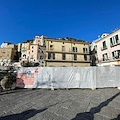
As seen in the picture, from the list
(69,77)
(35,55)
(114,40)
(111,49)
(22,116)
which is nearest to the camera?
(22,116)

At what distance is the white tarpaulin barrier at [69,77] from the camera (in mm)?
5367

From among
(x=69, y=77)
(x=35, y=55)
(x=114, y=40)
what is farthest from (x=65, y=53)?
(x=35, y=55)

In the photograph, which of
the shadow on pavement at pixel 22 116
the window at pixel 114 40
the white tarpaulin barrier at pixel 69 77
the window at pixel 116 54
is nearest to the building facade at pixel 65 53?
the window at pixel 116 54

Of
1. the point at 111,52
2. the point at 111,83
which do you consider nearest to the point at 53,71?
the point at 111,83

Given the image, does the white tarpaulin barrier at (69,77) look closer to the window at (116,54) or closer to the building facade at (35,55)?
the window at (116,54)

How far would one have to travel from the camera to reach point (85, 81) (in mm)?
5363

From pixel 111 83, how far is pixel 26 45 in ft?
172

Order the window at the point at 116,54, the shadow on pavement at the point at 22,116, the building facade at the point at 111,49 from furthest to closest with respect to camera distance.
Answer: the building facade at the point at 111,49, the window at the point at 116,54, the shadow on pavement at the point at 22,116

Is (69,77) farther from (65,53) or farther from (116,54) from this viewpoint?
(65,53)

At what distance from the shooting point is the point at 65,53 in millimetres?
20422

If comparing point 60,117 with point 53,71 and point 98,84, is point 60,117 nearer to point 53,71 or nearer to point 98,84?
point 53,71

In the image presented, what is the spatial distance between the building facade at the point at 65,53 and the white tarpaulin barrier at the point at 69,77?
13.0 metres

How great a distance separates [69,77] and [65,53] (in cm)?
1541

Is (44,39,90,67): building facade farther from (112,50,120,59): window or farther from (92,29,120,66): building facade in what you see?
(112,50,120,59): window
